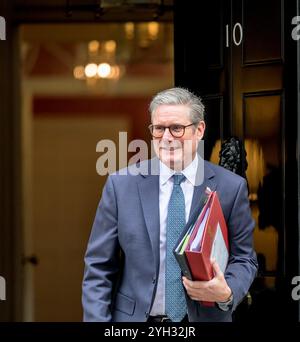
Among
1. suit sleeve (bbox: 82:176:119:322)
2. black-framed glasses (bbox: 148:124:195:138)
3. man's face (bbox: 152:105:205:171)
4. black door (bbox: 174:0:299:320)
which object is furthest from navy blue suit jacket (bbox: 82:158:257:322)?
black door (bbox: 174:0:299:320)

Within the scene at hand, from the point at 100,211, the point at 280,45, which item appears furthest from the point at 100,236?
the point at 280,45

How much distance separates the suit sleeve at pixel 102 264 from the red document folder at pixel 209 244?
423 mm

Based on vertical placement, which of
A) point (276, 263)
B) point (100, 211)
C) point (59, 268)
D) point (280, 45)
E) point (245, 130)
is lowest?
point (59, 268)

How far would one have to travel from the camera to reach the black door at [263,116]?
4.70 metres

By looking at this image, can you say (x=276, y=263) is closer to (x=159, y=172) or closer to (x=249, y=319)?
(x=249, y=319)

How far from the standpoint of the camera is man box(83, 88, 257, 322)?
3.54 metres

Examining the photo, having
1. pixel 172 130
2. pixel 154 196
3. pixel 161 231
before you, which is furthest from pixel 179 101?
pixel 161 231

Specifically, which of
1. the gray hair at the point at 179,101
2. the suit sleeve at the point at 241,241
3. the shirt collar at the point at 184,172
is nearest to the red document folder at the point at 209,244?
the suit sleeve at the point at 241,241

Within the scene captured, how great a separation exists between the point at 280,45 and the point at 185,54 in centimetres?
72

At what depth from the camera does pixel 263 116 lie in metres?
4.84

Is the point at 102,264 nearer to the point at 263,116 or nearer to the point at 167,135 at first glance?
the point at 167,135

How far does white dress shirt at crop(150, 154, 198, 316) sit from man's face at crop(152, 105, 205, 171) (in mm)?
33

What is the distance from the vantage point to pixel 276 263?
4.81m

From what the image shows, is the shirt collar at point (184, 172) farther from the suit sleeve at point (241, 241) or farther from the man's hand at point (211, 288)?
the man's hand at point (211, 288)
